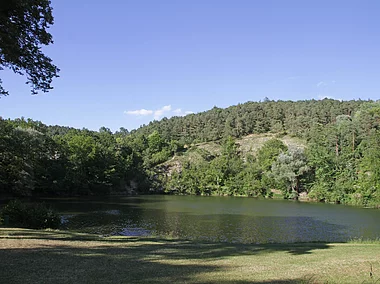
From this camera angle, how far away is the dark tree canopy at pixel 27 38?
12727 millimetres

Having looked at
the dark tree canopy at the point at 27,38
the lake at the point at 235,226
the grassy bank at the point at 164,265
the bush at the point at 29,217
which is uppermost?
the dark tree canopy at the point at 27,38

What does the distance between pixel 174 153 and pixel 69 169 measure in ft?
146

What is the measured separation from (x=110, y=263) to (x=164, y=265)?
1.77 metres

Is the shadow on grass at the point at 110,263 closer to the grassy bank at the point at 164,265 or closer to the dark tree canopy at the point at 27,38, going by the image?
the grassy bank at the point at 164,265

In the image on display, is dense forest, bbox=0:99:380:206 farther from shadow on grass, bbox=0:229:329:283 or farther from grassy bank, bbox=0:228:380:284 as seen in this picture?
grassy bank, bbox=0:228:380:284

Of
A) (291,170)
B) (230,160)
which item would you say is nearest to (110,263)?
(291,170)

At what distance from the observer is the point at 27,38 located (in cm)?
1410

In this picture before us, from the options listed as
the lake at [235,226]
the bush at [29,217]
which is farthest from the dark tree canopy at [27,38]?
the lake at [235,226]

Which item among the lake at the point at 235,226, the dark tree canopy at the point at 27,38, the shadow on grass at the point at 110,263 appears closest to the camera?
the shadow on grass at the point at 110,263

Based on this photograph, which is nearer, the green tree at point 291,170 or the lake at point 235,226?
the lake at point 235,226

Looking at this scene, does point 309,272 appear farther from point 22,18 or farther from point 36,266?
point 22,18

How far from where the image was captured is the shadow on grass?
28.2 ft

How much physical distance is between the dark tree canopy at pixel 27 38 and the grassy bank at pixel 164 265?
765 centimetres

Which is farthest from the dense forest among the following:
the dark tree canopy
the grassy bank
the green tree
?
the grassy bank
